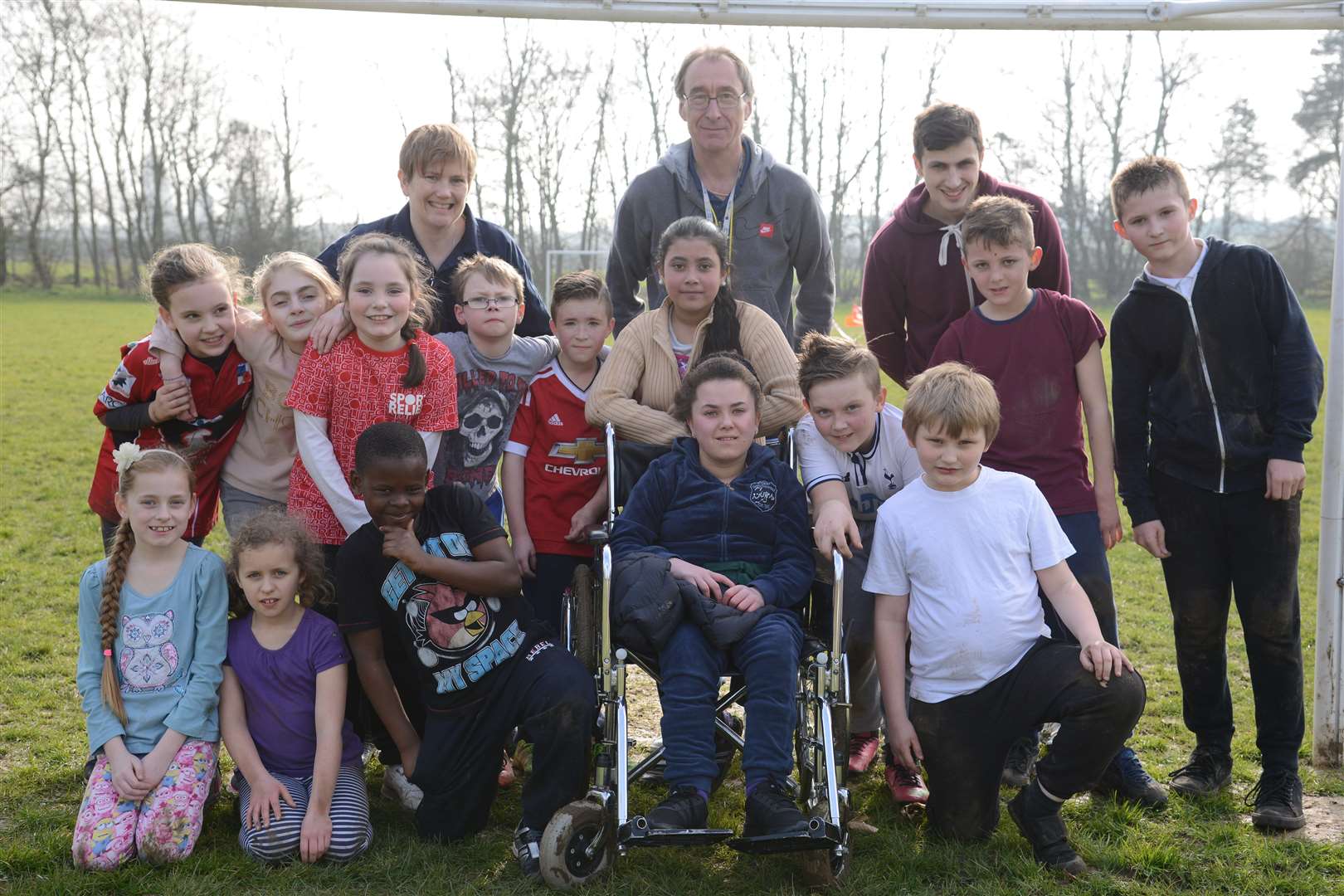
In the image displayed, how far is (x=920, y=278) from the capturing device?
418 centimetres

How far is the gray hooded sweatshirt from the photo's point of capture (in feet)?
14.9

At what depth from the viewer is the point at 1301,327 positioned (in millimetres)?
3566

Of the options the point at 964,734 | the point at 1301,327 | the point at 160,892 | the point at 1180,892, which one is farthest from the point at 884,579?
the point at 160,892

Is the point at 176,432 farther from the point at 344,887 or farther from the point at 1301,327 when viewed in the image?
the point at 1301,327

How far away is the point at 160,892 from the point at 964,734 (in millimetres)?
2295

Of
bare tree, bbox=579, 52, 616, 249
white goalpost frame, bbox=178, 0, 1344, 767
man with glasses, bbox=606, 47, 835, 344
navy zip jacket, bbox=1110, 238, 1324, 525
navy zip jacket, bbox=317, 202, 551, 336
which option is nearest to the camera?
navy zip jacket, bbox=1110, 238, 1324, 525

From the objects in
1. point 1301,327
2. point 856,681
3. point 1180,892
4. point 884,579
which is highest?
point 1301,327

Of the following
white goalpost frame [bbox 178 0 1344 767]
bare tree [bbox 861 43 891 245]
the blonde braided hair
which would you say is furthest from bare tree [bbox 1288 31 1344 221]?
the blonde braided hair

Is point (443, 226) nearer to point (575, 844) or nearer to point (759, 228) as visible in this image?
point (759, 228)

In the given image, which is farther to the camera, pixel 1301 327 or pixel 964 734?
pixel 1301 327

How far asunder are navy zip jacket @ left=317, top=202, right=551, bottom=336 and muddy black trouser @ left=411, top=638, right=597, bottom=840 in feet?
4.58

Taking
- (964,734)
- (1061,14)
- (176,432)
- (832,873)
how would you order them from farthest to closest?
1. (1061,14)
2. (176,432)
3. (964,734)
4. (832,873)

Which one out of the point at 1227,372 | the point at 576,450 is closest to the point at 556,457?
the point at 576,450

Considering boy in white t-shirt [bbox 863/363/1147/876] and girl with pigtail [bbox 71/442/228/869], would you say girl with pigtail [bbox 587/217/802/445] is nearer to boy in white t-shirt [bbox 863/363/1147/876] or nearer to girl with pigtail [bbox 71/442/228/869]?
boy in white t-shirt [bbox 863/363/1147/876]
